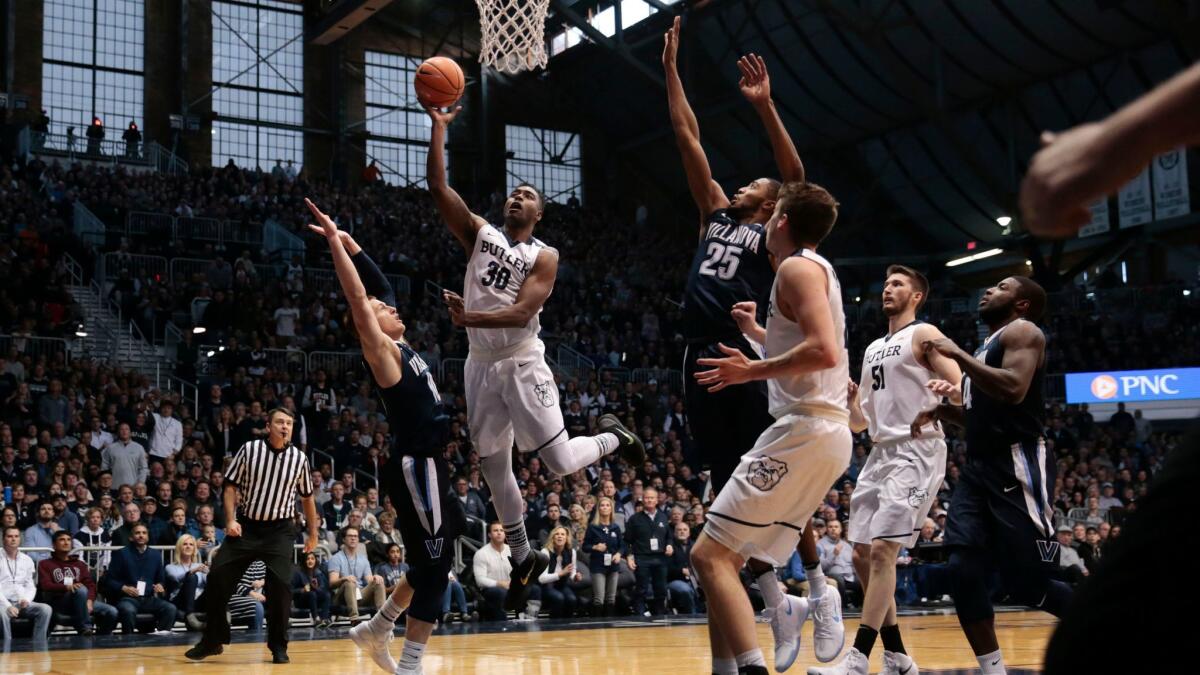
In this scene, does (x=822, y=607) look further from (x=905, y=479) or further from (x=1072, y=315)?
(x=1072, y=315)

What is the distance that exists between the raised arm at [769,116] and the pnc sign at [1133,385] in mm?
22705

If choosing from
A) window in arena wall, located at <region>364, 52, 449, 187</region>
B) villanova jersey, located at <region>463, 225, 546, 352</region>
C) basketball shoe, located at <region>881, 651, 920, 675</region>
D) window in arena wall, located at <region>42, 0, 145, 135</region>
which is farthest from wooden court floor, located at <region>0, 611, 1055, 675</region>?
window in arena wall, located at <region>364, 52, 449, 187</region>

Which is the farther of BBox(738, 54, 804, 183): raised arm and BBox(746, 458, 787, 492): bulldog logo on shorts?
BBox(738, 54, 804, 183): raised arm

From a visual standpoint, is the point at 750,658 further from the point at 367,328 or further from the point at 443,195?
the point at 443,195

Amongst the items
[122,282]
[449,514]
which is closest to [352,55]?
[122,282]

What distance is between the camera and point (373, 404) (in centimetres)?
2027

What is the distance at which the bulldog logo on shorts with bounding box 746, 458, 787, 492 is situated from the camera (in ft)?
14.6

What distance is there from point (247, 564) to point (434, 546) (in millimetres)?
3655

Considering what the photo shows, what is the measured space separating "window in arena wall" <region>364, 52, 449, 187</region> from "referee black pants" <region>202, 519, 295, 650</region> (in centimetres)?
2754

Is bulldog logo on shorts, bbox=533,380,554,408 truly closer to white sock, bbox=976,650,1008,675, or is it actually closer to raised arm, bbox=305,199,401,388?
raised arm, bbox=305,199,401,388

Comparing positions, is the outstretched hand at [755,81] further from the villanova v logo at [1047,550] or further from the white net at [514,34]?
the white net at [514,34]

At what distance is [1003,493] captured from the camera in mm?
5656

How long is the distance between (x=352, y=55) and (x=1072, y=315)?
21.3 metres

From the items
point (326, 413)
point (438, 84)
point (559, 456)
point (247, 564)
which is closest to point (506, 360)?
point (559, 456)
